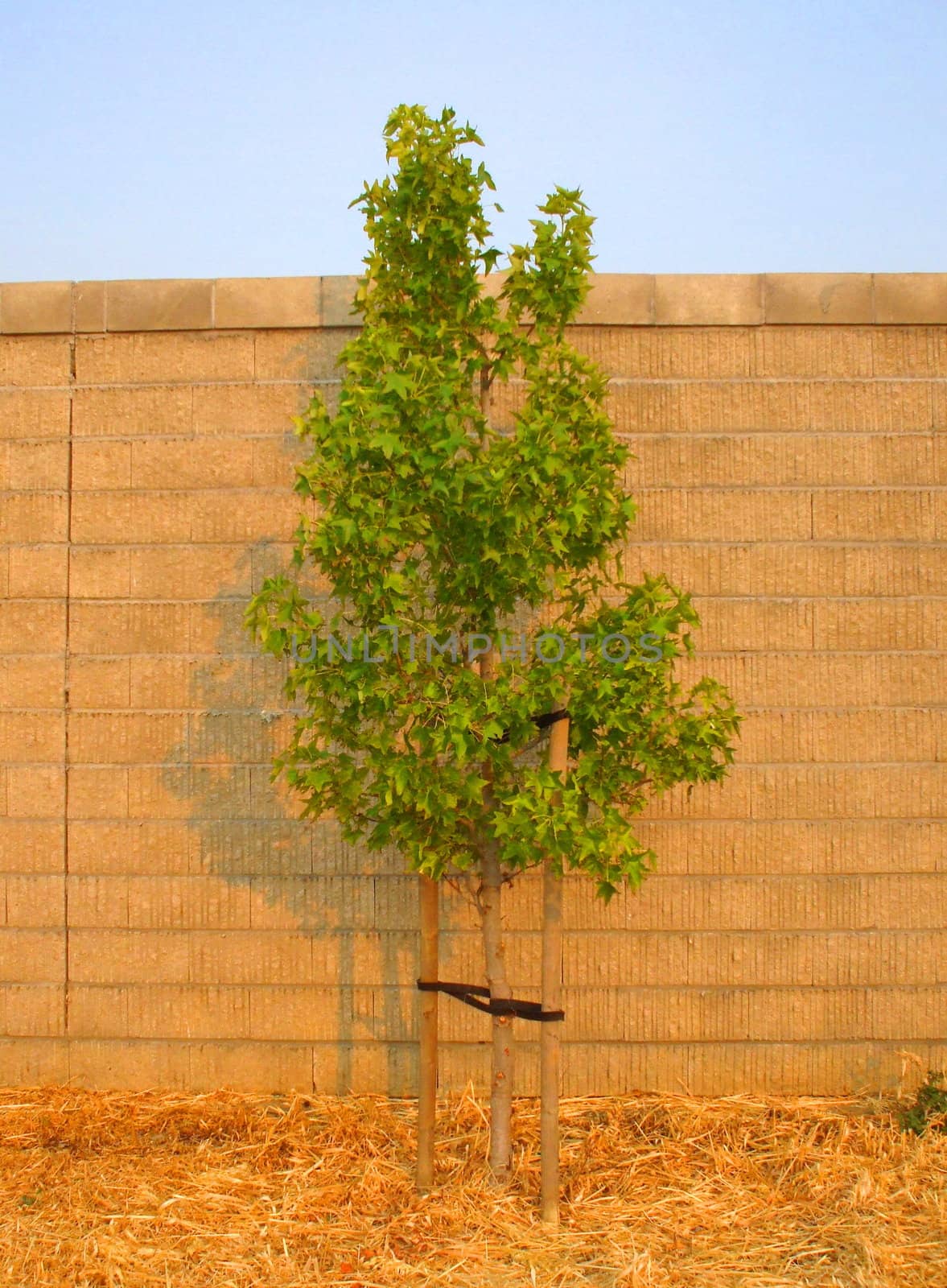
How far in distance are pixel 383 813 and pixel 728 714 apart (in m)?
1.05

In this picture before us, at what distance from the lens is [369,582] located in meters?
3.19

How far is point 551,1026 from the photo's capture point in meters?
3.34

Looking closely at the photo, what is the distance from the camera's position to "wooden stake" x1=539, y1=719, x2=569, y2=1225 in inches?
129

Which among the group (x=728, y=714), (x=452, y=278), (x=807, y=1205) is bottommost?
(x=807, y=1205)

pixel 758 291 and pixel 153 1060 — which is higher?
pixel 758 291

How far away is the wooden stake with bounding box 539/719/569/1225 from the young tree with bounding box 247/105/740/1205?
0.04 feet

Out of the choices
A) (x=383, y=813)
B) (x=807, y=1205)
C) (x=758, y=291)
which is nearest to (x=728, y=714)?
(x=383, y=813)

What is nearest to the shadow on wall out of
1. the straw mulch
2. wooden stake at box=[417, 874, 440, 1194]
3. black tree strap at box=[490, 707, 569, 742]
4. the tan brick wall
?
the tan brick wall

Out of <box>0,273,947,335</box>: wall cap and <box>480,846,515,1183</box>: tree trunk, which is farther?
<box>0,273,947,335</box>: wall cap

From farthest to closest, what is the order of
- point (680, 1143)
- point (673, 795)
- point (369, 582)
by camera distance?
point (673, 795), point (680, 1143), point (369, 582)

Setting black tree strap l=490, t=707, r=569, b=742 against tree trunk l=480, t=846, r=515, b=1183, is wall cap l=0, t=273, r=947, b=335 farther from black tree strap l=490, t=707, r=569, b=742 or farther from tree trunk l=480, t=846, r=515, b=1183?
tree trunk l=480, t=846, r=515, b=1183

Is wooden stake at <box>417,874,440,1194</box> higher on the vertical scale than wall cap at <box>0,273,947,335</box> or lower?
lower

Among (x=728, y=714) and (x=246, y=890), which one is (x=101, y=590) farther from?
(x=728, y=714)

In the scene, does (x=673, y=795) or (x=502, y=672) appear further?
(x=673, y=795)
